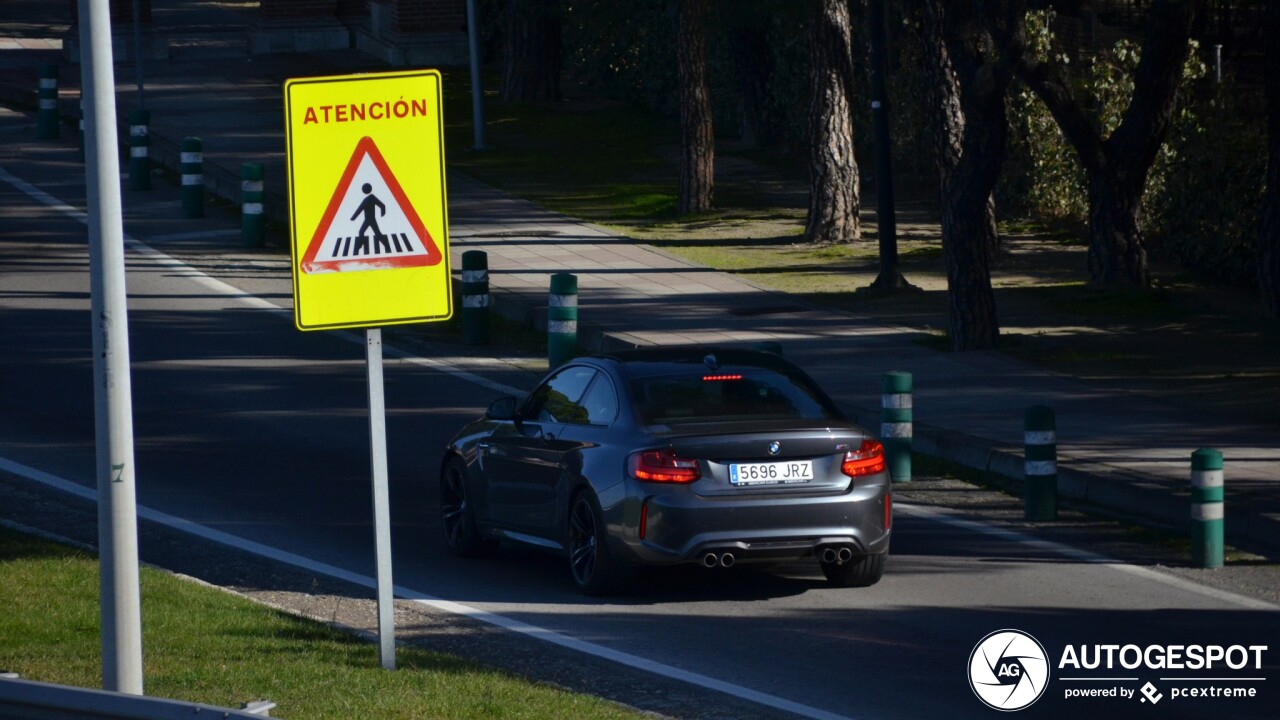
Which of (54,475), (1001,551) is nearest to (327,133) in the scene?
(1001,551)

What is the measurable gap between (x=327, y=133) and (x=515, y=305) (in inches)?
481

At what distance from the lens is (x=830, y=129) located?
24.8 m

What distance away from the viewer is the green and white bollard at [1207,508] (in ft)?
34.7

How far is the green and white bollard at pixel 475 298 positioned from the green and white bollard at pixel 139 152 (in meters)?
9.85

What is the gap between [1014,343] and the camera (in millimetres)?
18641

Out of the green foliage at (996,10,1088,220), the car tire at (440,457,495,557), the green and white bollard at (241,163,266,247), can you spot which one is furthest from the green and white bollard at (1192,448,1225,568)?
the green foliage at (996,10,1088,220)

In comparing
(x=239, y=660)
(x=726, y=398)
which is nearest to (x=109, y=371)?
(x=239, y=660)

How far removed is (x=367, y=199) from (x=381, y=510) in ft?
4.56

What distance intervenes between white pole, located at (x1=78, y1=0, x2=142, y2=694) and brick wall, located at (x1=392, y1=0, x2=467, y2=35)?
32857 mm

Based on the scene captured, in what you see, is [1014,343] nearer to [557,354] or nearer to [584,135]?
[557,354]

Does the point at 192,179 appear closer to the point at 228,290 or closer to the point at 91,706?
the point at 228,290

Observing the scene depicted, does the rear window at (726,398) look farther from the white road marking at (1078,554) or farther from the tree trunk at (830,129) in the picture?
the tree trunk at (830,129)

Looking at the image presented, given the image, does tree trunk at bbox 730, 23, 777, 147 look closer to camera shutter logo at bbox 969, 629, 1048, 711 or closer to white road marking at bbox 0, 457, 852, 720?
white road marking at bbox 0, 457, 852, 720

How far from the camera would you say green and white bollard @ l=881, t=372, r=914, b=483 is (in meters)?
13.2
